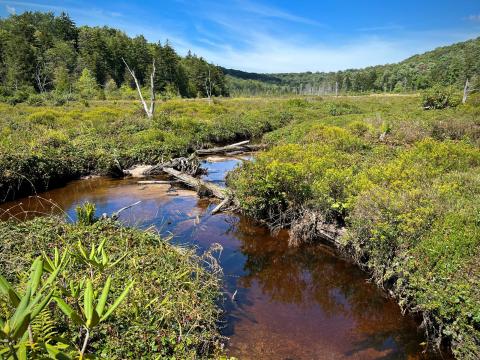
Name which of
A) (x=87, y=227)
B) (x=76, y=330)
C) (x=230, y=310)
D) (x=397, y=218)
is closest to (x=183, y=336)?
(x=76, y=330)

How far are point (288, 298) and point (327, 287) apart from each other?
112 cm

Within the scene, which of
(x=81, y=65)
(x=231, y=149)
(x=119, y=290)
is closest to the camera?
(x=119, y=290)

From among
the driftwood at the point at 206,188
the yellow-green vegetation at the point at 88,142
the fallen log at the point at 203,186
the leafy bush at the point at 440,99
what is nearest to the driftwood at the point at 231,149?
the yellow-green vegetation at the point at 88,142

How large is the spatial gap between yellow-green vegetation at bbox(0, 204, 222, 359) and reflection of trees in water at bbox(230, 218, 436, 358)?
2091 millimetres

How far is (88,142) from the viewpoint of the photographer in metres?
18.1

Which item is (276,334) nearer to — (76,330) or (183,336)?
(183,336)

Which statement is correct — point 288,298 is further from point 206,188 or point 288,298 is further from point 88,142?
point 88,142

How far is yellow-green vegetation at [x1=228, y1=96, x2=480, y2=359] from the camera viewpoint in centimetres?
556

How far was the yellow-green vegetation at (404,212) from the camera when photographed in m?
5.56

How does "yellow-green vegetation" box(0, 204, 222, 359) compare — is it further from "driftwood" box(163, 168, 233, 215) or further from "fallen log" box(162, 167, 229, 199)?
"fallen log" box(162, 167, 229, 199)

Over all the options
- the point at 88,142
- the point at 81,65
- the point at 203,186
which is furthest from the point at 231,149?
the point at 81,65

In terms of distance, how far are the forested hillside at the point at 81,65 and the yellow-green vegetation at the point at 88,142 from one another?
80.2 feet

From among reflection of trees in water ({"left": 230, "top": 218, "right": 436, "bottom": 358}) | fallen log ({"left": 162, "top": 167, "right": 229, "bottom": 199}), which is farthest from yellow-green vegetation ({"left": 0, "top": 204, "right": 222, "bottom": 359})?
fallen log ({"left": 162, "top": 167, "right": 229, "bottom": 199})

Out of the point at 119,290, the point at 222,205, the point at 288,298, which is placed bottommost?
the point at 288,298
